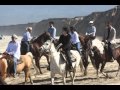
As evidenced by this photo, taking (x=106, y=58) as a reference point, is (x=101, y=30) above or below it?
above

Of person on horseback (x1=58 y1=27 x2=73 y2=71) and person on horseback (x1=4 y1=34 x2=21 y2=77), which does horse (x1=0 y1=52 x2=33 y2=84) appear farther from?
person on horseback (x1=58 y1=27 x2=73 y2=71)

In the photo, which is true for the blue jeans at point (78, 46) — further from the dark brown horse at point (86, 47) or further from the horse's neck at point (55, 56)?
the horse's neck at point (55, 56)

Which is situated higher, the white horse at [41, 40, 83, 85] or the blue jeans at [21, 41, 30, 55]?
the blue jeans at [21, 41, 30, 55]

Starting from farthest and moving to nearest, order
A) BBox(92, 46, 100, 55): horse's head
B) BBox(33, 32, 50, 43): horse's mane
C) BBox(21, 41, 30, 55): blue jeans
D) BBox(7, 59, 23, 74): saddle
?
BBox(21, 41, 30, 55): blue jeans < BBox(33, 32, 50, 43): horse's mane < BBox(92, 46, 100, 55): horse's head < BBox(7, 59, 23, 74): saddle

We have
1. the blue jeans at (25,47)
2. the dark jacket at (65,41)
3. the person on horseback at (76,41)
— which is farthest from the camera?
the blue jeans at (25,47)

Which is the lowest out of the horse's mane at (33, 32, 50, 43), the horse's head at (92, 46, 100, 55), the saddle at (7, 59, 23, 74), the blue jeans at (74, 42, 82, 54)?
the saddle at (7, 59, 23, 74)

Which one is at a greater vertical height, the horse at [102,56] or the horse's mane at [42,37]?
the horse's mane at [42,37]

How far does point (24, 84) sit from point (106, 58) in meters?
3.41

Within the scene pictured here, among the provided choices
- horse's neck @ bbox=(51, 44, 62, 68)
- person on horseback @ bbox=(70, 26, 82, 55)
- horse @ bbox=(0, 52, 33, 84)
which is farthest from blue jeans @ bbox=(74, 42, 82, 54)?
horse @ bbox=(0, 52, 33, 84)

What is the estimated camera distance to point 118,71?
16562 mm

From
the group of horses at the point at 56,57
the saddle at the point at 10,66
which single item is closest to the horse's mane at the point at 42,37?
the group of horses at the point at 56,57
